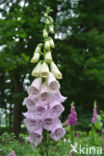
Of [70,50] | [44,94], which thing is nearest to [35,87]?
[44,94]

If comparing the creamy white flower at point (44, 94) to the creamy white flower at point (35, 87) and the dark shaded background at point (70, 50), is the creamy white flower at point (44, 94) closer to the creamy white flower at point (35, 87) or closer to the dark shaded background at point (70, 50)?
the creamy white flower at point (35, 87)

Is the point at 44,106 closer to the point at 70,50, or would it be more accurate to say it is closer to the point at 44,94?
the point at 44,94

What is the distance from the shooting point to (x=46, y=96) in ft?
5.90

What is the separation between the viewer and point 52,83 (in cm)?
179

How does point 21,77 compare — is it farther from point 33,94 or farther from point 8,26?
point 33,94

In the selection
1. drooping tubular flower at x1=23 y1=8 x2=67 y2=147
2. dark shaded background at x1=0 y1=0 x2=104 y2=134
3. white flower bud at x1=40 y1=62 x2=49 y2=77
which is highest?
white flower bud at x1=40 y1=62 x2=49 y2=77

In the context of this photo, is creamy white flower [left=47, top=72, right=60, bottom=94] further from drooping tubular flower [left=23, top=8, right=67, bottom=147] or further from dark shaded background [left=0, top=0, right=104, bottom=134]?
dark shaded background [left=0, top=0, right=104, bottom=134]

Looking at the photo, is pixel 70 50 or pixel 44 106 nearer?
pixel 44 106

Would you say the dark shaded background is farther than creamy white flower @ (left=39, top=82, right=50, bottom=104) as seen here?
Yes

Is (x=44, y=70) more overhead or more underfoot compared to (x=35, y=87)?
more overhead

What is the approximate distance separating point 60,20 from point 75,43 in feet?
6.03

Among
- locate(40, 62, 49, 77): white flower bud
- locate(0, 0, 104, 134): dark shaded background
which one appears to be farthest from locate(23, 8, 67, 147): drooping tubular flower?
locate(0, 0, 104, 134): dark shaded background

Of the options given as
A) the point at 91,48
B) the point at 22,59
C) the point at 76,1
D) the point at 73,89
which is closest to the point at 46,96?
the point at 22,59

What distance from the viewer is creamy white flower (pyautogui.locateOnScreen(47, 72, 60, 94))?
1.79 metres
